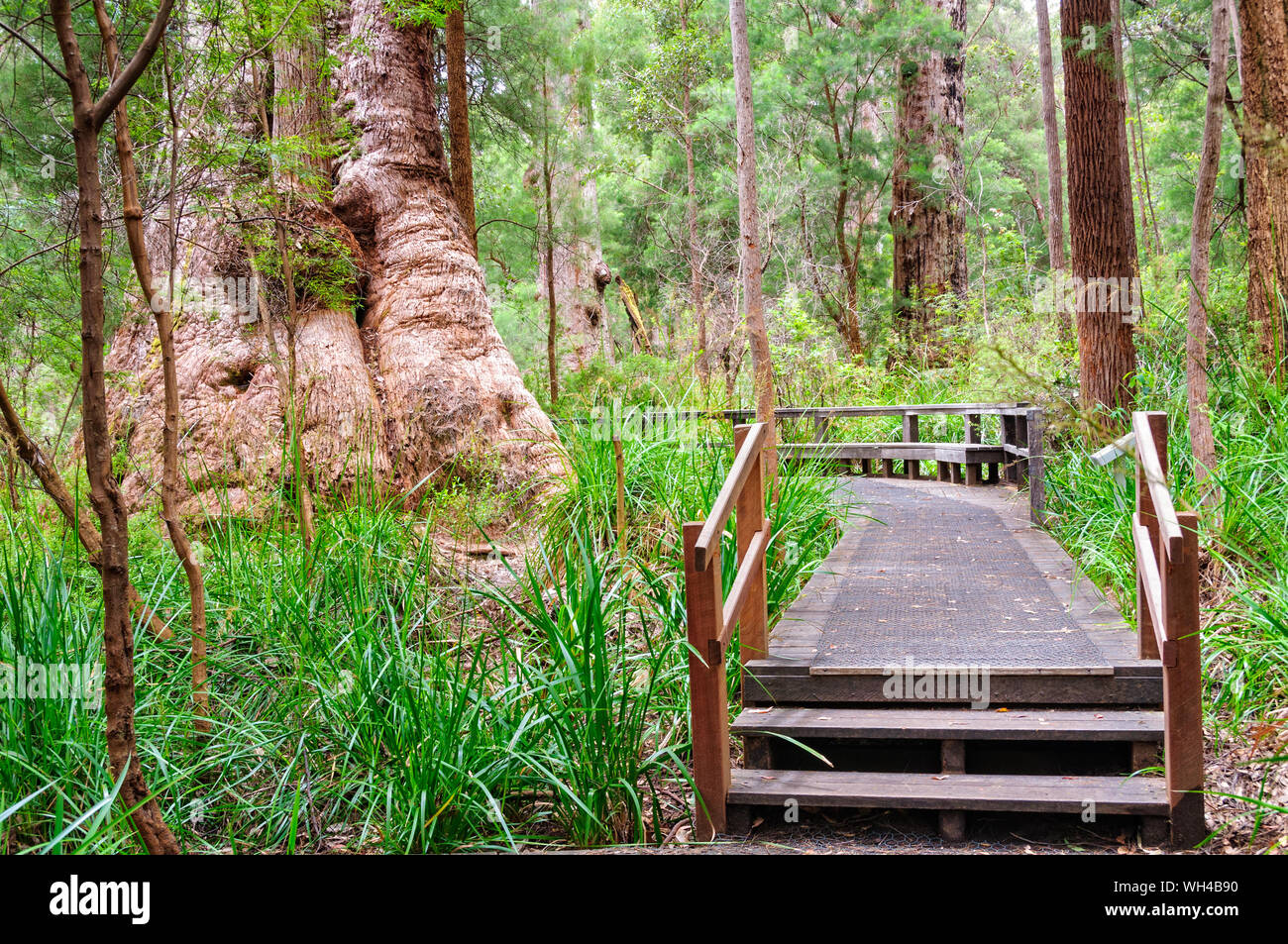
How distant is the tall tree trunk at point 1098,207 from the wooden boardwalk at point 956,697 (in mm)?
3502

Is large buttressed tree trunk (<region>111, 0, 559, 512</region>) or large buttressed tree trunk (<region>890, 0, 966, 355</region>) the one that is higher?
large buttressed tree trunk (<region>890, 0, 966, 355</region>)

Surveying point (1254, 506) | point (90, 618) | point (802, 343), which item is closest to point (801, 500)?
point (1254, 506)

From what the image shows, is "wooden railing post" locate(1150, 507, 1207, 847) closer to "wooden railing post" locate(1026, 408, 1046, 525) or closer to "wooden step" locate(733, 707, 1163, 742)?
"wooden step" locate(733, 707, 1163, 742)

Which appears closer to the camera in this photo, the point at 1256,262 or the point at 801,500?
the point at 1256,262

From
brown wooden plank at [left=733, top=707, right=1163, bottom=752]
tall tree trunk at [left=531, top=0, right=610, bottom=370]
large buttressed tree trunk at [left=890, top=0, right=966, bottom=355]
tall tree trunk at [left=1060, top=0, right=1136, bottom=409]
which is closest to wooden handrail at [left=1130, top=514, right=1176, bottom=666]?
brown wooden plank at [left=733, top=707, right=1163, bottom=752]

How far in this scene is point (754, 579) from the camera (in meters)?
4.41

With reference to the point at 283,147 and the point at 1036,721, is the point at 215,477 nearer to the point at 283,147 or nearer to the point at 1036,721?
the point at 283,147

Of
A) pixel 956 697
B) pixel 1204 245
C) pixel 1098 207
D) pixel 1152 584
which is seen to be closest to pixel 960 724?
pixel 956 697

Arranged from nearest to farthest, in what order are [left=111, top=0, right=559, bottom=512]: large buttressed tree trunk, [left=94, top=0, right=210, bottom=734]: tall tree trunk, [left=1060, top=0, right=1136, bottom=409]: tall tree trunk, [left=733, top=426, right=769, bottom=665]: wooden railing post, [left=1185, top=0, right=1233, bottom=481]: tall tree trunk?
[left=94, top=0, right=210, bottom=734]: tall tree trunk, [left=733, top=426, right=769, bottom=665]: wooden railing post, [left=1185, top=0, right=1233, bottom=481]: tall tree trunk, [left=111, top=0, right=559, bottom=512]: large buttressed tree trunk, [left=1060, top=0, right=1136, bottom=409]: tall tree trunk

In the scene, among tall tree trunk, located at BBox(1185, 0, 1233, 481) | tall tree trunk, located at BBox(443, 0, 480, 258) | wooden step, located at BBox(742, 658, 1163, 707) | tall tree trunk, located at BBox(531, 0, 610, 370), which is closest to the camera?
wooden step, located at BBox(742, 658, 1163, 707)

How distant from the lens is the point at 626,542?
20.5ft

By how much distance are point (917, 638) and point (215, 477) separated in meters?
4.84

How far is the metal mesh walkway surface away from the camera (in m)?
4.19

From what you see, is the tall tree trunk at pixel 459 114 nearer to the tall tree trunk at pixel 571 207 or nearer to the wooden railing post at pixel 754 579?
the tall tree trunk at pixel 571 207
